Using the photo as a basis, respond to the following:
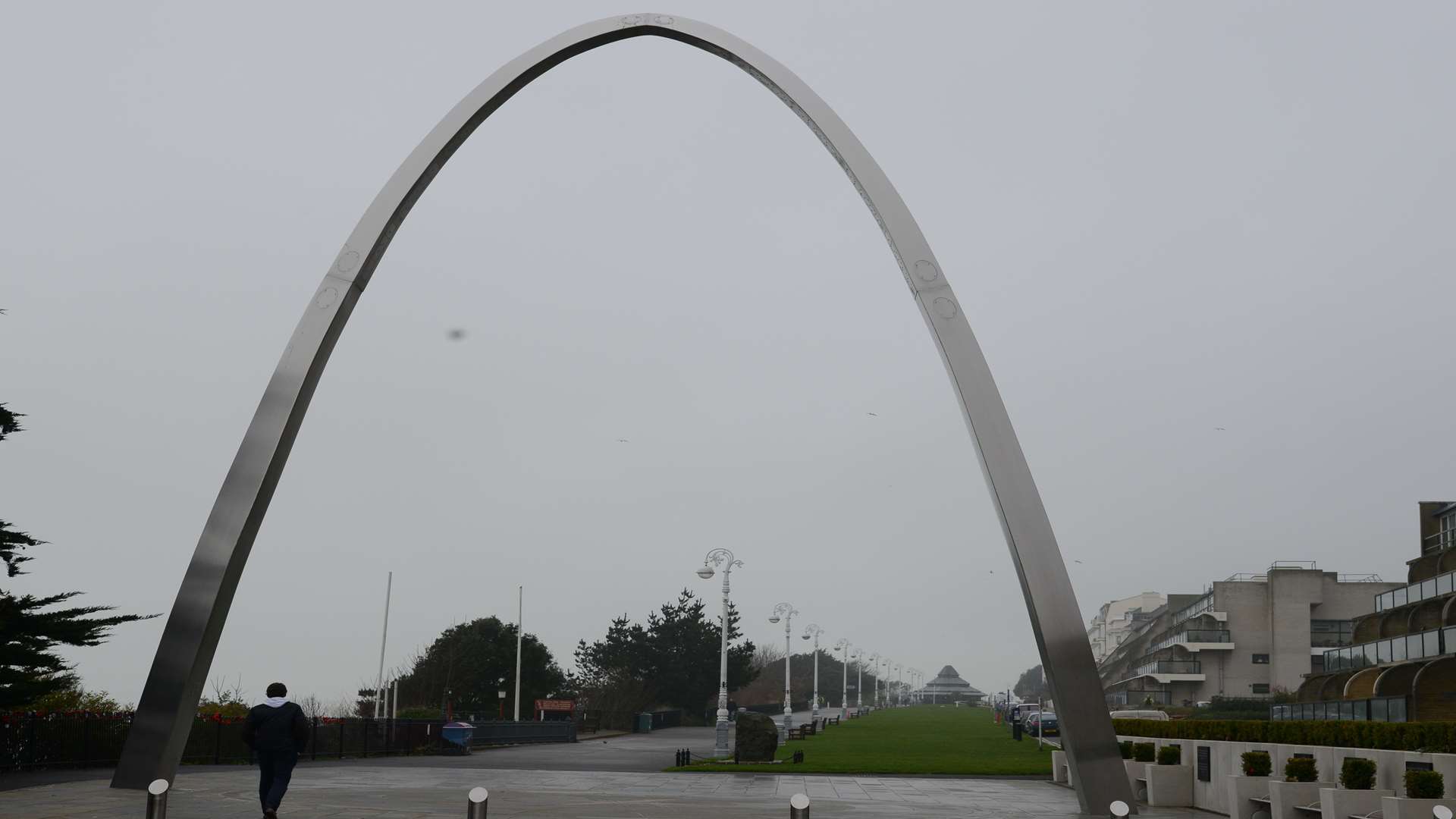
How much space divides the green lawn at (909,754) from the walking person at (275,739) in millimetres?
18031

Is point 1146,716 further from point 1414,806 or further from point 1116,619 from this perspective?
point 1116,619

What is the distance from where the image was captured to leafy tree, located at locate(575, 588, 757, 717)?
9294 cm

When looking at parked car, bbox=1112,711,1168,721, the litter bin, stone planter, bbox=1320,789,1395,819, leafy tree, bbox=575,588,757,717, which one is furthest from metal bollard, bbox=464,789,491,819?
leafy tree, bbox=575,588,757,717

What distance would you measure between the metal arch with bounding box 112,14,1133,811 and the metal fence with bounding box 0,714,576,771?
1561 millimetres

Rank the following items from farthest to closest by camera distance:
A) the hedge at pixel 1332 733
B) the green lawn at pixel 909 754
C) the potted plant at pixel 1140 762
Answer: the green lawn at pixel 909 754
the potted plant at pixel 1140 762
the hedge at pixel 1332 733

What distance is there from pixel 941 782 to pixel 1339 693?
1075 inches

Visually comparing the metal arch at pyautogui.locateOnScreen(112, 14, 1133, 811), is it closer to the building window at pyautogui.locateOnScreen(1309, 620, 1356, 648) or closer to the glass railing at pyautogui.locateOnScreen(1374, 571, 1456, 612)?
the glass railing at pyautogui.locateOnScreen(1374, 571, 1456, 612)

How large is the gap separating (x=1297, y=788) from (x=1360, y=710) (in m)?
16.3

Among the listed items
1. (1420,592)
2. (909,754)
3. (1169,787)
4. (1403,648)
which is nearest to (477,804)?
(1169,787)

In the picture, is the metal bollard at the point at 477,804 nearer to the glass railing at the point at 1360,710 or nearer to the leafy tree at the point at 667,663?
the glass railing at the point at 1360,710

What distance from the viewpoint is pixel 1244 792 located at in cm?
1708

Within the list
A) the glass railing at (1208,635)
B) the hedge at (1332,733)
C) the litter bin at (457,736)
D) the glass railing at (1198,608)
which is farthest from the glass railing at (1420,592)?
the glass railing at (1198,608)

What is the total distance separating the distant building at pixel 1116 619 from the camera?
523ft

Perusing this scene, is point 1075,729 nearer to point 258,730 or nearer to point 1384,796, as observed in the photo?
point 1384,796
